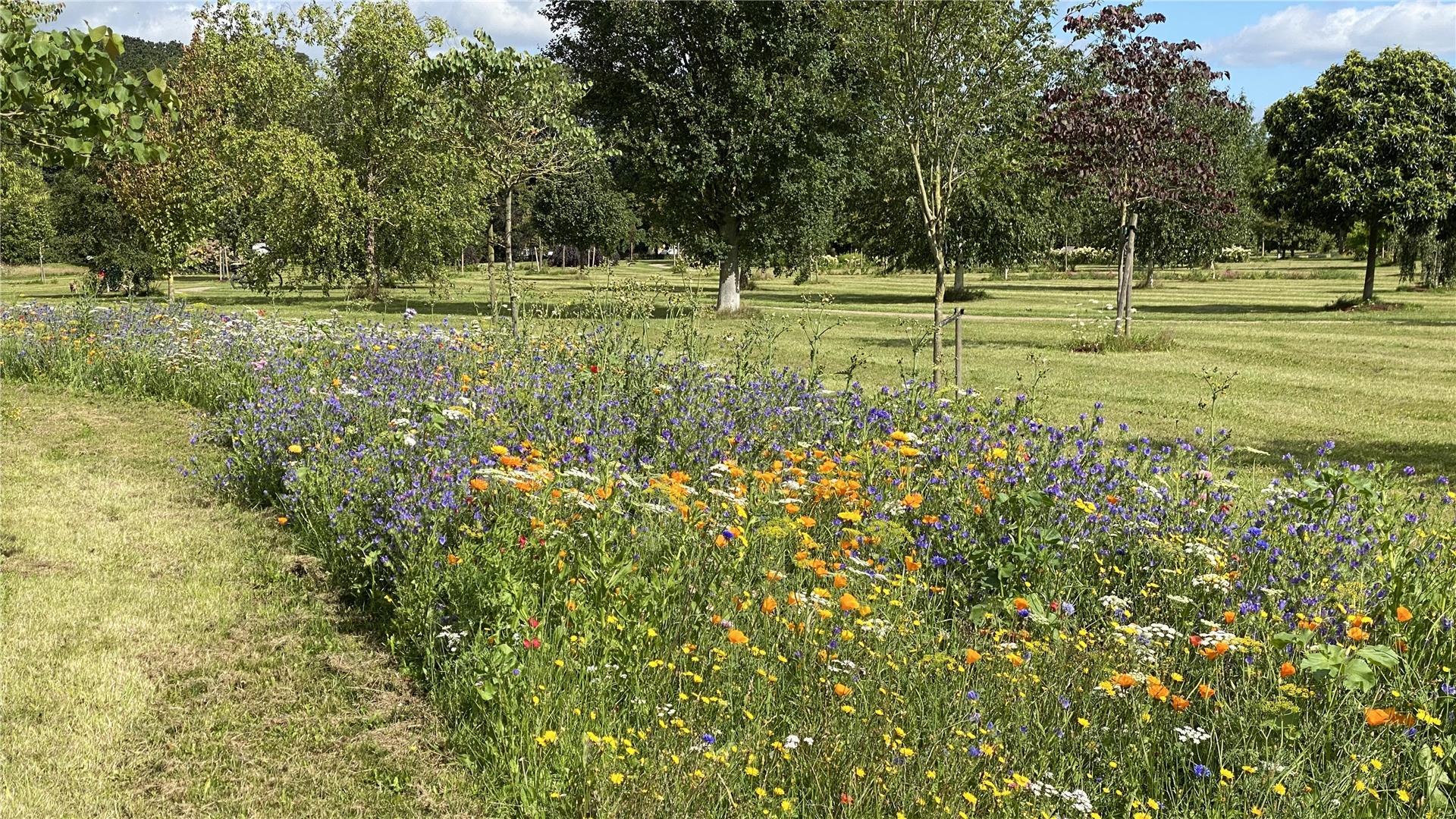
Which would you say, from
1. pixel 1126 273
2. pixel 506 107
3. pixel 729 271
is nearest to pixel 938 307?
pixel 506 107

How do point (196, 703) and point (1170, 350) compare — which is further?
point (1170, 350)

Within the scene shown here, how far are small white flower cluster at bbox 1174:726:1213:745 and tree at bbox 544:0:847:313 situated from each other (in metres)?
22.2

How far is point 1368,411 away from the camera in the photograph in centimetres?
1338

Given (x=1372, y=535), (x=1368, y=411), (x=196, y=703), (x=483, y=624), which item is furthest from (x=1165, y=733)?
(x=1368, y=411)

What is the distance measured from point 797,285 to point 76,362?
1706 inches

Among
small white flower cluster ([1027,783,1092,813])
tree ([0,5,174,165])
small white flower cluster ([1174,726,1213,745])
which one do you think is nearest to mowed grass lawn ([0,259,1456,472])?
tree ([0,5,174,165])

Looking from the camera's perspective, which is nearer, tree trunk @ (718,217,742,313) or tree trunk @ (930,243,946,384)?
tree trunk @ (930,243,946,384)

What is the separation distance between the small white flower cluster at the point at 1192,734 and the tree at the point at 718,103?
2217cm

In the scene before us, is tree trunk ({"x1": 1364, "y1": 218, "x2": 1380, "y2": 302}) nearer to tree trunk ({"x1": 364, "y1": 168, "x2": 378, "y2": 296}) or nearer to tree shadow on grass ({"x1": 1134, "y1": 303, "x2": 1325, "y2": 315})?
tree shadow on grass ({"x1": 1134, "y1": 303, "x2": 1325, "y2": 315})

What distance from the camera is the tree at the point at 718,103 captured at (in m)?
25.4

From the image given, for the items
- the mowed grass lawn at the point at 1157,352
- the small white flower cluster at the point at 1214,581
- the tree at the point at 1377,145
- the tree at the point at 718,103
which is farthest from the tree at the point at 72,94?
the tree at the point at 1377,145

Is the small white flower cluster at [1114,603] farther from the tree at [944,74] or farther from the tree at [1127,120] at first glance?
the tree at [1127,120]

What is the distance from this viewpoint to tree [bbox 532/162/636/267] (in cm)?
5591

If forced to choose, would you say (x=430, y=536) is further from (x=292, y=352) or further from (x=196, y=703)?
(x=292, y=352)
